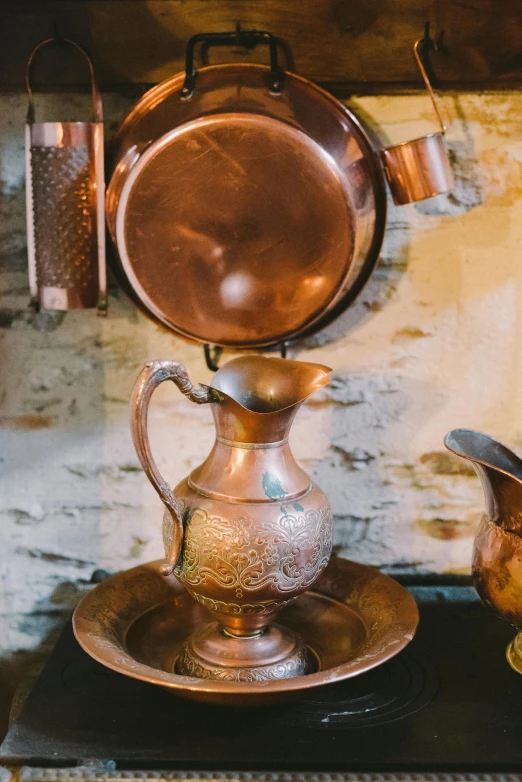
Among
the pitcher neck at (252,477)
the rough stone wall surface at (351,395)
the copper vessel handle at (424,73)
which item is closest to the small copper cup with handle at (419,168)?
the copper vessel handle at (424,73)

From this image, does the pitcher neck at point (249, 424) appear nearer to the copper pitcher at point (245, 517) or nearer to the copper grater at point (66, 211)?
the copper pitcher at point (245, 517)

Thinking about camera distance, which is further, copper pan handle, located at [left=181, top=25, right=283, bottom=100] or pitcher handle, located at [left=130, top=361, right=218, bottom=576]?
copper pan handle, located at [left=181, top=25, right=283, bottom=100]

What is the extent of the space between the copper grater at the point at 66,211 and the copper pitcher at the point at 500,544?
650 mm

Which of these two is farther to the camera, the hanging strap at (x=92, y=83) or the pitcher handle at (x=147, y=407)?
the hanging strap at (x=92, y=83)

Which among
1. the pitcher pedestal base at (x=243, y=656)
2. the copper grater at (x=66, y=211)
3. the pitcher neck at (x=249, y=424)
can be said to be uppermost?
the copper grater at (x=66, y=211)

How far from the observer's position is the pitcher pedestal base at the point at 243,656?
3.69ft

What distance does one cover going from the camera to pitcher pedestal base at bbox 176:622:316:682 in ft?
3.69

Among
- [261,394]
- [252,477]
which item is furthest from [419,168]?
[252,477]

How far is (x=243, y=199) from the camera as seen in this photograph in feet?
4.16

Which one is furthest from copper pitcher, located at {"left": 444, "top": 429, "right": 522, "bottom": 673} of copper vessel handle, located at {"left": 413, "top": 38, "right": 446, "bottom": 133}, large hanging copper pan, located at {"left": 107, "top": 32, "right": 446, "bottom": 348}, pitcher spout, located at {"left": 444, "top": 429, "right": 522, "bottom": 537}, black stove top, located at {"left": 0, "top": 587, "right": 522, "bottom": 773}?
copper vessel handle, located at {"left": 413, "top": 38, "right": 446, "bottom": 133}

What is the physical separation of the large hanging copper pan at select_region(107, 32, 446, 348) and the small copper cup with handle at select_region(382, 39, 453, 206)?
0.08 meters

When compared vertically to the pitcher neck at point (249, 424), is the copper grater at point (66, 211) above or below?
above

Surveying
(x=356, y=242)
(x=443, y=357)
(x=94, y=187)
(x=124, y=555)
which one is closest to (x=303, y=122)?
(x=356, y=242)

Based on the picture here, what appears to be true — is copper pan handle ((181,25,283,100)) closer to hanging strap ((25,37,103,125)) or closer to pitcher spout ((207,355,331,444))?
hanging strap ((25,37,103,125))
